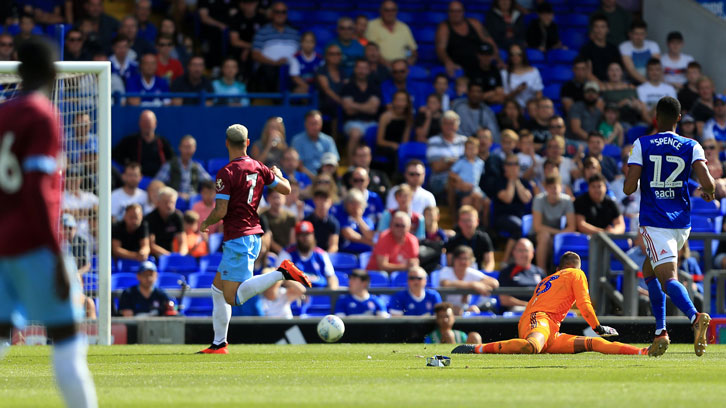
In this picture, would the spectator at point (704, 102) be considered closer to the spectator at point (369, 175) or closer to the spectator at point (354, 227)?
the spectator at point (369, 175)

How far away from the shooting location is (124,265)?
1561 centimetres

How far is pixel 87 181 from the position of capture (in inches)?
544

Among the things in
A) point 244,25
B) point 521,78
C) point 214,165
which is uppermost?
point 244,25

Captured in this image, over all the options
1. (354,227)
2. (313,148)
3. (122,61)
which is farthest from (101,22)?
(354,227)

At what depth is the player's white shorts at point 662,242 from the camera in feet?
33.8

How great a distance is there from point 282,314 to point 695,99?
9074 mm

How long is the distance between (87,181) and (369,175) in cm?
509

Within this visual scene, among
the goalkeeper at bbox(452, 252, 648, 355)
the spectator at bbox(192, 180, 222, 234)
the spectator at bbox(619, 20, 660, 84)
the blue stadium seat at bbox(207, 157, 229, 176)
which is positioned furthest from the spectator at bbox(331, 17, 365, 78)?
the goalkeeper at bbox(452, 252, 648, 355)

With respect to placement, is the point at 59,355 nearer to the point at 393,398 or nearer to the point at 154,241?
the point at 393,398

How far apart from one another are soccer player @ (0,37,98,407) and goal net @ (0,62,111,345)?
24.4ft

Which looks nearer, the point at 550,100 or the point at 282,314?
the point at 282,314

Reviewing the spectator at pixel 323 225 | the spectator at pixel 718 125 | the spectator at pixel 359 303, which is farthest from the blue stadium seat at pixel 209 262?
the spectator at pixel 718 125

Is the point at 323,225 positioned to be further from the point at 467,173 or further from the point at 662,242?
the point at 662,242

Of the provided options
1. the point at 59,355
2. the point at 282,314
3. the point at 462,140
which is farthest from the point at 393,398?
the point at 462,140
